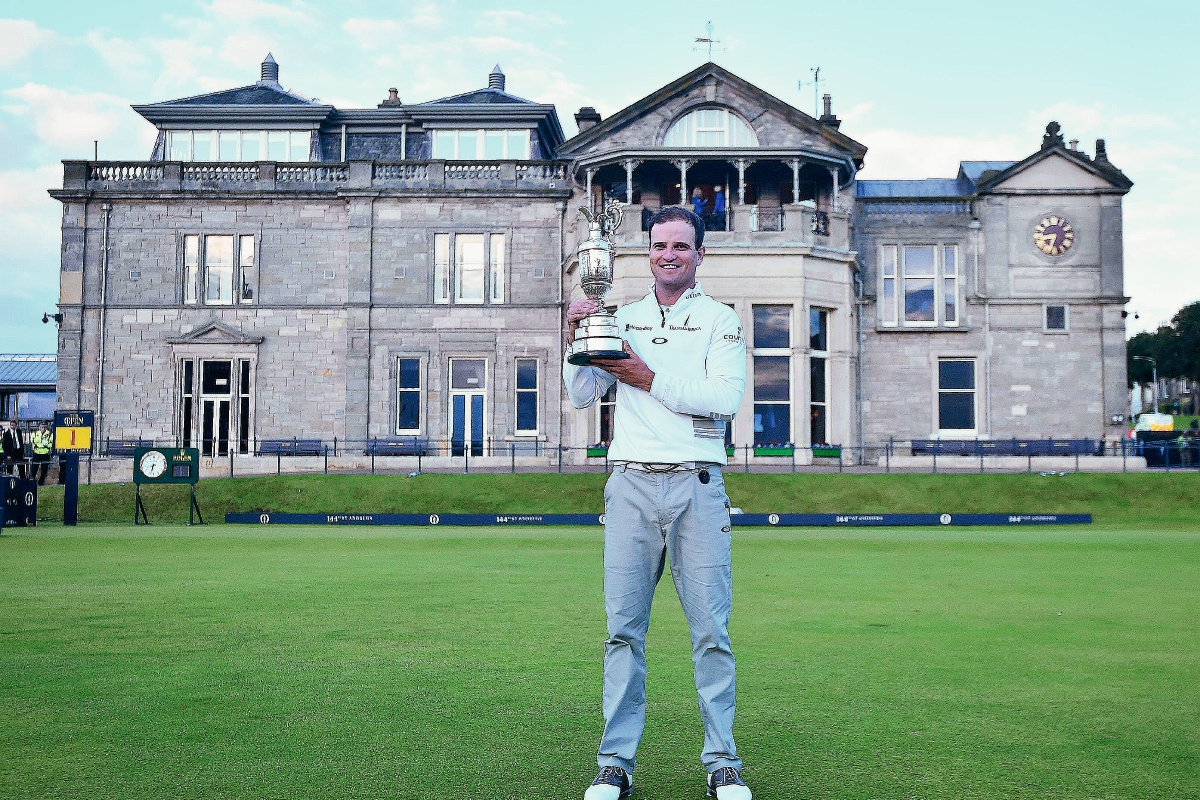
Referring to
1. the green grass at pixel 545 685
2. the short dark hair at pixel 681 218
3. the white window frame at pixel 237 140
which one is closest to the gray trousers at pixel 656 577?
the green grass at pixel 545 685

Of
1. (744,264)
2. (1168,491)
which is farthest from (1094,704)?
(744,264)

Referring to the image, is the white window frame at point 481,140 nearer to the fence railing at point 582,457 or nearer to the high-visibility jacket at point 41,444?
the fence railing at point 582,457

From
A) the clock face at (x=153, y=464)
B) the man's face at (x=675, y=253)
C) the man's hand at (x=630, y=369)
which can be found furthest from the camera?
the clock face at (x=153, y=464)

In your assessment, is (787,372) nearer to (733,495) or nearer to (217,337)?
(733,495)

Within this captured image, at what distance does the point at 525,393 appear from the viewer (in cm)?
3688

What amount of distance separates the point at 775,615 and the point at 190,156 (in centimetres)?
3543

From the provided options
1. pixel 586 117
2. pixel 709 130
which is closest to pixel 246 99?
pixel 586 117

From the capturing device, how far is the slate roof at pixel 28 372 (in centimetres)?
6309

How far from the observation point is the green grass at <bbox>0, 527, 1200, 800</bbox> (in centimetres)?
471

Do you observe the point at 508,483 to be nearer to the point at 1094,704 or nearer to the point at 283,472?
the point at 283,472

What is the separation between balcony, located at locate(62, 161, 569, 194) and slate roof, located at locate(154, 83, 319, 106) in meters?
2.93

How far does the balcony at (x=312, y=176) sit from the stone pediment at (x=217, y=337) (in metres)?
4.52

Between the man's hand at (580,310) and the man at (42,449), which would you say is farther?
the man at (42,449)

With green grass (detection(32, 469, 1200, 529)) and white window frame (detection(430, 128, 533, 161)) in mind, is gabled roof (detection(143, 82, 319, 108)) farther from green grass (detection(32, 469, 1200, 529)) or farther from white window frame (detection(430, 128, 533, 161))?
green grass (detection(32, 469, 1200, 529))
